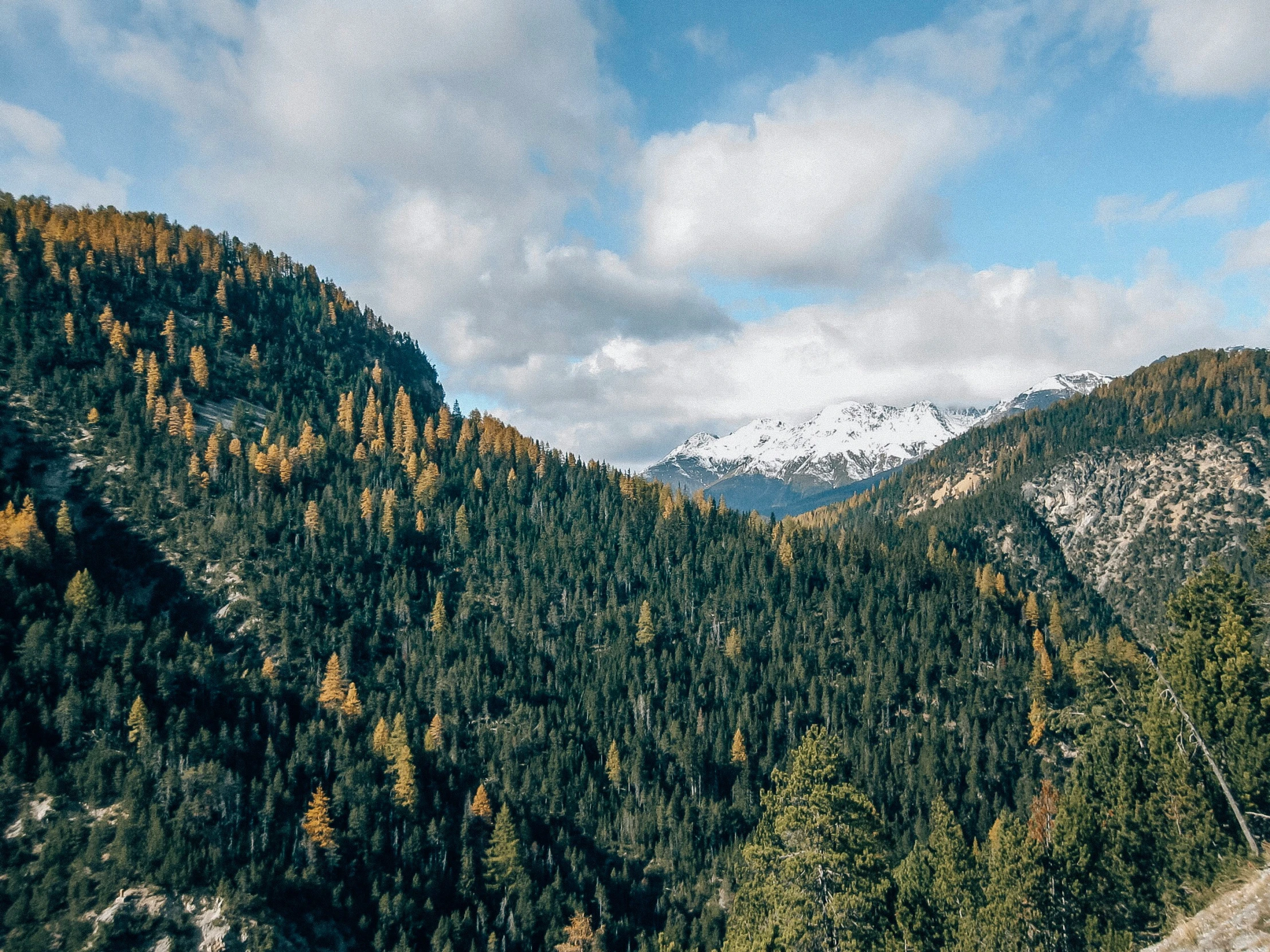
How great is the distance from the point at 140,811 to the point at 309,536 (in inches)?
3434

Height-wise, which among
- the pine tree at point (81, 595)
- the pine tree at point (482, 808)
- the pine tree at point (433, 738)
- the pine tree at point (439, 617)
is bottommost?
the pine tree at point (482, 808)

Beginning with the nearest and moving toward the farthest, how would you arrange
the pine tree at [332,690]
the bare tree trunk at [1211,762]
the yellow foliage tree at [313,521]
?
1. the bare tree trunk at [1211,762]
2. the pine tree at [332,690]
3. the yellow foliage tree at [313,521]

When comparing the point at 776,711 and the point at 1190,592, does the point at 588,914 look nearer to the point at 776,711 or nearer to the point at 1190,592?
the point at 776,711

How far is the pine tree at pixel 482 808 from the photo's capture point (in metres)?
144

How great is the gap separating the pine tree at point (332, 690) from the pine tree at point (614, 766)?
57.2 metres

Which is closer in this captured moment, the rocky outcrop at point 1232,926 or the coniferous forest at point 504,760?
the rocky outcrop at point 1232,926

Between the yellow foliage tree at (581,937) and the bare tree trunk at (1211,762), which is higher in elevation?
the bare tree trunk at (1211,762)

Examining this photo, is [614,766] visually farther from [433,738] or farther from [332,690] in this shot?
[332,690]

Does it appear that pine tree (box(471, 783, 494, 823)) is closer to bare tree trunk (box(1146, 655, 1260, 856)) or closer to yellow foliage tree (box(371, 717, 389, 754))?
yellow foliage tree (box(371, 717, 389, 754))

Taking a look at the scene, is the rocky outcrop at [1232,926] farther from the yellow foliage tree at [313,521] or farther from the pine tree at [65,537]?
the pine tree at [65,537]

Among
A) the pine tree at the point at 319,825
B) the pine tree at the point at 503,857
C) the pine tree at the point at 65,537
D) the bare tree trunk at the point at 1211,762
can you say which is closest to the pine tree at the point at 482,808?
the pine tree at the point at 503,857

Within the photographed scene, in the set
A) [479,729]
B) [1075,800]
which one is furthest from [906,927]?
[479,729]

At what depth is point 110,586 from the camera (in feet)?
541

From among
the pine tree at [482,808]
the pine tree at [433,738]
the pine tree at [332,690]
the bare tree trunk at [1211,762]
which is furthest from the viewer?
the pine tree at [332,690]
